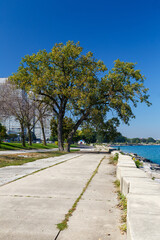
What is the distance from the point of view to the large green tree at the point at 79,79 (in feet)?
85.8

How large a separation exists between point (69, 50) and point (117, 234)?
2573 cm

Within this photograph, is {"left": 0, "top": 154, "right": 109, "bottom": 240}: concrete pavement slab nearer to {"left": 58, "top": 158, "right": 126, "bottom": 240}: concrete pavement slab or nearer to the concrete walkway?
the concrete walkway

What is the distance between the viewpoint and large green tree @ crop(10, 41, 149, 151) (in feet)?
85.8

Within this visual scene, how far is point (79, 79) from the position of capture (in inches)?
1065

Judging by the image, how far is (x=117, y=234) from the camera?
326cm

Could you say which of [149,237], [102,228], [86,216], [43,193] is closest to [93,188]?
[43,193]

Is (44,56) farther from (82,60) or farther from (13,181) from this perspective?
(13,181)

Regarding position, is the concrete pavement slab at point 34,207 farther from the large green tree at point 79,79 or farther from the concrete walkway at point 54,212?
the large green tree at point 79,79

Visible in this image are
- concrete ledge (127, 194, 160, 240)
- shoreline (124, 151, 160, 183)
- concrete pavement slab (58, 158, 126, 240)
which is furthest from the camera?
shoreline (124, 151, 160, 183)

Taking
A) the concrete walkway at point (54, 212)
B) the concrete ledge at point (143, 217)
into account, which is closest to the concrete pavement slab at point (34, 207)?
the concrete walkway at point (54, 212)

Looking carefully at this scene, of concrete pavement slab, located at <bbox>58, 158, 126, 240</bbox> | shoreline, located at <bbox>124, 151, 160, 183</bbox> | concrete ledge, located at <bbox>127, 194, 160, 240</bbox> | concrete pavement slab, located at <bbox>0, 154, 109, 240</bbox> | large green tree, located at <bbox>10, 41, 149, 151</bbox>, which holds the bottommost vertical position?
shoreline, located at <bbox>124, 151, 160, 183</bbox>

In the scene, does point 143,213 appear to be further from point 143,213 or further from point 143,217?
point 143,217

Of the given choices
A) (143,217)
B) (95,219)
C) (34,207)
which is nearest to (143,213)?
(143,217)

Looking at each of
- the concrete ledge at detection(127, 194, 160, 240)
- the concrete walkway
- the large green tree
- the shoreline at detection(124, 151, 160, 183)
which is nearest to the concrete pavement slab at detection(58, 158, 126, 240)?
the concrete walkway
